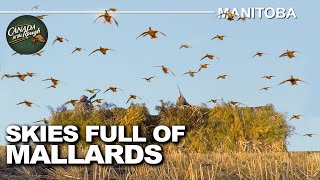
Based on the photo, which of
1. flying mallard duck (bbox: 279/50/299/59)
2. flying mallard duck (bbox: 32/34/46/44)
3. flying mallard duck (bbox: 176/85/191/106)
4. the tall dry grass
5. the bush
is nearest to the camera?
the tall dry grass

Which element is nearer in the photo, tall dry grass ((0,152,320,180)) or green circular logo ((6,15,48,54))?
tall dry grass ((0,152,320,180))

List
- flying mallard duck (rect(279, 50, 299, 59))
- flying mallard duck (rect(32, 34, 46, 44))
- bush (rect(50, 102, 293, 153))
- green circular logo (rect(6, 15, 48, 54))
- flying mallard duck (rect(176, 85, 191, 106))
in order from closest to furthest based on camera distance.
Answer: flying mallard duck (rect(279, 50, 299, 59)) → flying mallard duck (rect(32, 34, 46, 44)) → green circular logo (rect(6, 15, 48, 54)) → bush (rect(50, 102, 293, 153)) → flying mallard duck (rect(176, 85, 191, 106))

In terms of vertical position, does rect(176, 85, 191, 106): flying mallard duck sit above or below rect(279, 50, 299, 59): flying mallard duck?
above

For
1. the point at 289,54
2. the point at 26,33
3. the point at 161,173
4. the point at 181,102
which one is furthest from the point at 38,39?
the point at 181,102

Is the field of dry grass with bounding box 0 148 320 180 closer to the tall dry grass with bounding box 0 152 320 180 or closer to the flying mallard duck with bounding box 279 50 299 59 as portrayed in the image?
the tall dry grass with bounding box 0 152 320 180

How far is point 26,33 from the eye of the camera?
1641 centimetres

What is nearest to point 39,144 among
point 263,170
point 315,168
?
point 263,170

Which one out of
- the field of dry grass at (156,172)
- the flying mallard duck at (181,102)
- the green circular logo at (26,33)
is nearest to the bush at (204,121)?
the flying mallard duck at (181,102)

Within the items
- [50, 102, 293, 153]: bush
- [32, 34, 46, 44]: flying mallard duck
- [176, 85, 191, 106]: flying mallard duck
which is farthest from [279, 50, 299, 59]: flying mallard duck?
[176, 85, 191, 106]: flying mallard duck

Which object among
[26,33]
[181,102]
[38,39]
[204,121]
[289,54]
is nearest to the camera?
[289,54]

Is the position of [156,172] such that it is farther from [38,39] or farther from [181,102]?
[181,102]

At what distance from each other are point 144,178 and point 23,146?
7.80 feet

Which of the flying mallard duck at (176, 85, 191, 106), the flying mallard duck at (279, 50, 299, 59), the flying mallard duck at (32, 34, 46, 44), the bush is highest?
the flying mallard duck at (32, 34, 46, 44)

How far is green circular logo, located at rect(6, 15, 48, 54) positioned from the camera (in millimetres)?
16297
